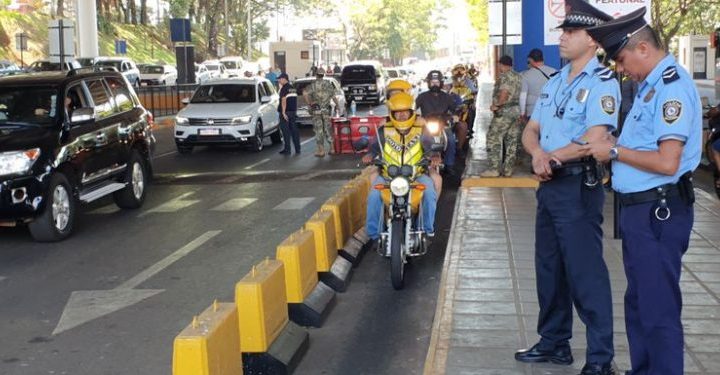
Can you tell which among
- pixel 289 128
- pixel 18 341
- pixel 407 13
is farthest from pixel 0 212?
pixel 407 13

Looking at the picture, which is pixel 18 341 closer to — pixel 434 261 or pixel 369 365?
pixel 369 365

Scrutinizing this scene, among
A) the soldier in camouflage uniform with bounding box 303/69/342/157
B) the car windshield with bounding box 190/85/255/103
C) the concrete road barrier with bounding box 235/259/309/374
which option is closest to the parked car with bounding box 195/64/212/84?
the car windshield with bounding box 190/85/255/103

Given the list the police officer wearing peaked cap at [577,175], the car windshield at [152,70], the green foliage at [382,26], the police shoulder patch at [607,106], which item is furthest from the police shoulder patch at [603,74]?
the green foliage at [382,26]

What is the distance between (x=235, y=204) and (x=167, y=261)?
3842 mm

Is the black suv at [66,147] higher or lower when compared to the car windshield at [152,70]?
lower

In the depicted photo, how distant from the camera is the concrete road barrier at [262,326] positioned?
232 inches

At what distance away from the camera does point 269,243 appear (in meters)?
10.6

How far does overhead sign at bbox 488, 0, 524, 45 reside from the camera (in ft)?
55.4

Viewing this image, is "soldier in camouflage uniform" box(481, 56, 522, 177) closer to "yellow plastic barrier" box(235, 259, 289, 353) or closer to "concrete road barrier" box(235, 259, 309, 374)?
"concrete road barrier" box(235, 259, 309, 374)

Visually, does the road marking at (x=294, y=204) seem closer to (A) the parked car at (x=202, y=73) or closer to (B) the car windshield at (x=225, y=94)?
(B) the car windshield at (x=225, y=94)

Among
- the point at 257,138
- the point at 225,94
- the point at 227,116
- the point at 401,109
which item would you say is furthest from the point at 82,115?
the point at 225,94

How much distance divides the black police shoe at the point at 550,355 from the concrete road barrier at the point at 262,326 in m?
1.46

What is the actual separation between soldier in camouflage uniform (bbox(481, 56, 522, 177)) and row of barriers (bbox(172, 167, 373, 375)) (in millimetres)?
5775

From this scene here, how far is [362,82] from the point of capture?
42.8 metres
